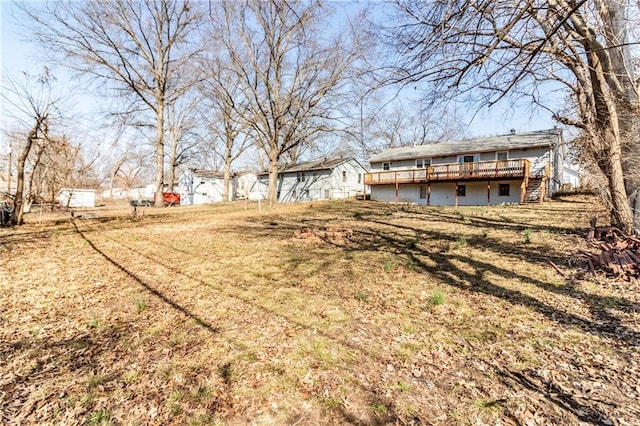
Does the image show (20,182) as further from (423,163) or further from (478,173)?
(423,163)

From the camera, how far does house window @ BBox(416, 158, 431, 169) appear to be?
25844 mm

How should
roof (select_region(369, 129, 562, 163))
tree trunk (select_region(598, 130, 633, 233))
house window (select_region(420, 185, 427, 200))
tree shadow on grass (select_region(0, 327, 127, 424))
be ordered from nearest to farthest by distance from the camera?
1. tree shadow on grass (select_region(0, 327, 127, 424))
2. tree trunk (select_region(598, 130, 633, 233))
3. roof (select_region(369, 129, 562, 163))
4. house window (select_region(420, 185, 427, 200))

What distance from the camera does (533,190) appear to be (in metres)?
20.4

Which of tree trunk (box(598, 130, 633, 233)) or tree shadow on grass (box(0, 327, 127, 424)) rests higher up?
tree trunk (box(598, 130, 633, 233))

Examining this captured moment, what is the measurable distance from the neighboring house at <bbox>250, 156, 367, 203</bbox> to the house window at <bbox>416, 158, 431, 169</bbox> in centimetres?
601

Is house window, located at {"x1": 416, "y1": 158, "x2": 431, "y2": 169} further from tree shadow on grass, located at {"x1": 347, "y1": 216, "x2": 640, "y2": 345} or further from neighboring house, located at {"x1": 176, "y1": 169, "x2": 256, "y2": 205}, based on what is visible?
neighboring house, located at {"x1": 176, "y1": 169, "x2": 256, "y2": 205}

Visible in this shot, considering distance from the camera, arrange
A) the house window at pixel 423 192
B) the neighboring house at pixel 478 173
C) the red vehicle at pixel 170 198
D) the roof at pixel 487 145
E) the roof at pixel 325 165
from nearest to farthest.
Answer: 1. the neighboring house at pixel 478 173
2. the roof at pixel 487 145
3. the house window at pixel 423 192
4. the roof at pixel 325 165
5. the red vehicle at pixel 170 198

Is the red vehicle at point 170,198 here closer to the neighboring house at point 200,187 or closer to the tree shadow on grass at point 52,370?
the neighboring house at point 200,187

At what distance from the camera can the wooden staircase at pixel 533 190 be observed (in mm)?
19938

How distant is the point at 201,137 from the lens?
34344 millimetres

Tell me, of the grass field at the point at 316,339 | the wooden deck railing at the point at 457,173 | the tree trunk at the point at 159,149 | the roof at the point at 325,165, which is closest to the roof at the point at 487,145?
the wooden deck railing at the point at 457,173

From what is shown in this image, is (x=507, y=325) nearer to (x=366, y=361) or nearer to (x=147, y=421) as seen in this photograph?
(x=366, y=361)

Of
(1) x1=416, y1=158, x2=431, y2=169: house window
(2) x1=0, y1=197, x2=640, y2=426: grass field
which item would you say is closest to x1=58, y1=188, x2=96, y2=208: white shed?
(2) x1=0, y1=197, x2=640, y2=426: grass field

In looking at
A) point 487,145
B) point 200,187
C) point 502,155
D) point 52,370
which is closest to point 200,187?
point 200,187
